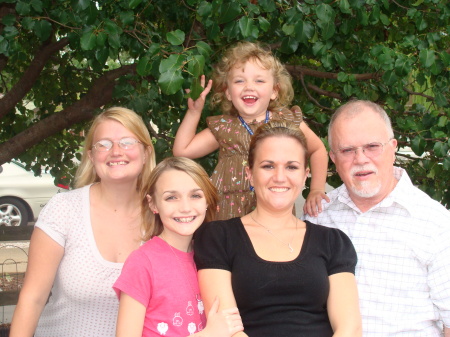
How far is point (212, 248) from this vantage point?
8.05 ft

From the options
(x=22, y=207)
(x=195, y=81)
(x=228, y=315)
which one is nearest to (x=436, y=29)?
(x=195, y=81)

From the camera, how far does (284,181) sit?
97.9 inches

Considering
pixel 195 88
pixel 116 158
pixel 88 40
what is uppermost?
pixel 88 40

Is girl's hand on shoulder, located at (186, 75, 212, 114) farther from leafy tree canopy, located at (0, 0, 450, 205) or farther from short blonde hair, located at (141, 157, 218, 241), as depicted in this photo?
short blonde hair, located at (141, 157, 218, 241)

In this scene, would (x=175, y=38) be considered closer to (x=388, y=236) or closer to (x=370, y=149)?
(x=370, y=149)

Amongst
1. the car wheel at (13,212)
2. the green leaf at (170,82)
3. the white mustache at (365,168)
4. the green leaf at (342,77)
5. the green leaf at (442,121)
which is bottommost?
the white mustache at (365,168)

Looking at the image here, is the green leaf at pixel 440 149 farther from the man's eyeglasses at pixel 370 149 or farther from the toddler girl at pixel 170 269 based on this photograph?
the toddler girl at pixel 170 269

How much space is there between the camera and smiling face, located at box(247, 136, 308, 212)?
8.22 feet

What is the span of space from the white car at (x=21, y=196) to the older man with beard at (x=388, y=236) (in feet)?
27.3

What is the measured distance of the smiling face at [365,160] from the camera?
2.78 meters

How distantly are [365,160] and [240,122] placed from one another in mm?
716

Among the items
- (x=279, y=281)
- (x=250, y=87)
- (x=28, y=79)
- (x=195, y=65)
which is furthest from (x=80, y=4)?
(x=28, y=79)

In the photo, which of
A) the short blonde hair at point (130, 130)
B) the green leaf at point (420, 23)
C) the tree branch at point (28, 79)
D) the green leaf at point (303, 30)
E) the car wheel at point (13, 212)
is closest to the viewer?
the short blonde hair at point (130, 130)

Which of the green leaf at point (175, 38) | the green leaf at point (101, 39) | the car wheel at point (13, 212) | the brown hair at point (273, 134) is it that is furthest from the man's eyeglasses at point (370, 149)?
the car wheel at point (13, 212)
